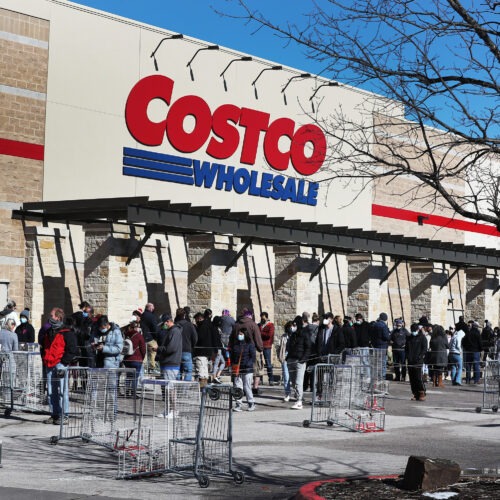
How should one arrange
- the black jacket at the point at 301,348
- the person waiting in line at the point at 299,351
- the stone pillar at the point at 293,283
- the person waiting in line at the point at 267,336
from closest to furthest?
the person waiting in line at the point at 299,351
the black jacket at the point at 301,348
the person waiting in line at the point at 267,336
the stone pillar at the point at 293,283

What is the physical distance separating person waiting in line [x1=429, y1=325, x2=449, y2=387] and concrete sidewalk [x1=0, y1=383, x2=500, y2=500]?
7916 mm

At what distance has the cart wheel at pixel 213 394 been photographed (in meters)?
13.2

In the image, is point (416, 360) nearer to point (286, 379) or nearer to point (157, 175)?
point (286, 379)

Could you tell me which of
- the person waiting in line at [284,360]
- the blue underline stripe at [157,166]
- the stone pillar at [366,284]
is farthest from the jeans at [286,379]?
the stone pillar at [366,284]

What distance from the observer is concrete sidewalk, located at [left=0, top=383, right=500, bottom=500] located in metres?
11.8

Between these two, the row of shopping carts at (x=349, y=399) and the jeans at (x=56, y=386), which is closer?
the jeans at (x=56, y=386)

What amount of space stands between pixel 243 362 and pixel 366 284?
1634cm

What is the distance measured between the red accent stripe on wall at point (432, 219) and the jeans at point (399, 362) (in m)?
10.5

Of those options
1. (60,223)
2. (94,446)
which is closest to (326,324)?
(60,223)

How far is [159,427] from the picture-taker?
1319 centimetres

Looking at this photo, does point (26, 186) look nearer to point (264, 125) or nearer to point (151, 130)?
point (151, 130)

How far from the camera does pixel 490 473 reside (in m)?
12.9

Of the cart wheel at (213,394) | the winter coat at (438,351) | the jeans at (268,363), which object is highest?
the winter coat at (438,351)

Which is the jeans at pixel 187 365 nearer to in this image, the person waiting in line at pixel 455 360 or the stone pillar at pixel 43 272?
the stone pillar at pixel 43 272
